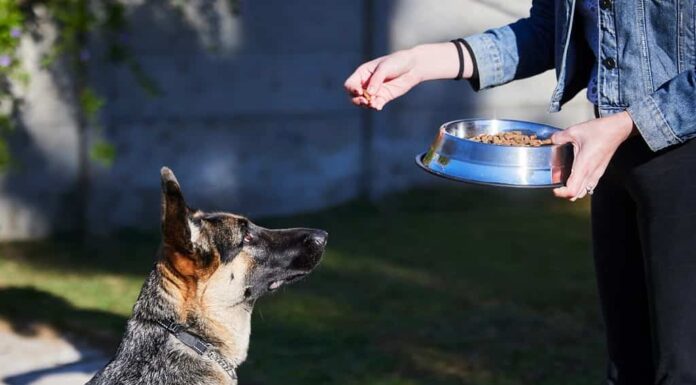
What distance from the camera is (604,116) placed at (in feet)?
10.4

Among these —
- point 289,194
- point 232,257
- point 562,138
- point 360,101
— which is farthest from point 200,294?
point 289,194

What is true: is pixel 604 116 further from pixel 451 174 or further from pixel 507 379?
pixel 507 379

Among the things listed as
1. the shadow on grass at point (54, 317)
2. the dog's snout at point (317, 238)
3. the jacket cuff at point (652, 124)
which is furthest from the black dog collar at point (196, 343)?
the shadow on grass at point (54, 317)

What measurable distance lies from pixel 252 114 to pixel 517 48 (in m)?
4.81

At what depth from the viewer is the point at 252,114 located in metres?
8.27

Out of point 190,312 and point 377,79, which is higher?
point 377,79

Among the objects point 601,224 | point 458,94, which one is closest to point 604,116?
point 601,224

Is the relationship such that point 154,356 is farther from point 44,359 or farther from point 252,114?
point 252,114

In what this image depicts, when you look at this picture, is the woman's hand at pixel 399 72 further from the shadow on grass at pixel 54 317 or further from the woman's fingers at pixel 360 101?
the shadow on grass at pixel 54 317

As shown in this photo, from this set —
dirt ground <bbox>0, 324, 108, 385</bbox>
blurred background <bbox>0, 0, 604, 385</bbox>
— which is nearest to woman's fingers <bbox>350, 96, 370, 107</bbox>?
blurred background <bbox>0, 0, 604, 385</bbox>

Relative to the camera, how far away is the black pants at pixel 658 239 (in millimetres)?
3125

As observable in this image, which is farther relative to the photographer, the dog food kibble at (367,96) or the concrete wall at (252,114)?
the concrete wall at (252,114)

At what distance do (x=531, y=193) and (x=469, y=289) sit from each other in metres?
2.53

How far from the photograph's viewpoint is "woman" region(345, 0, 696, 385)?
303 centimetres
